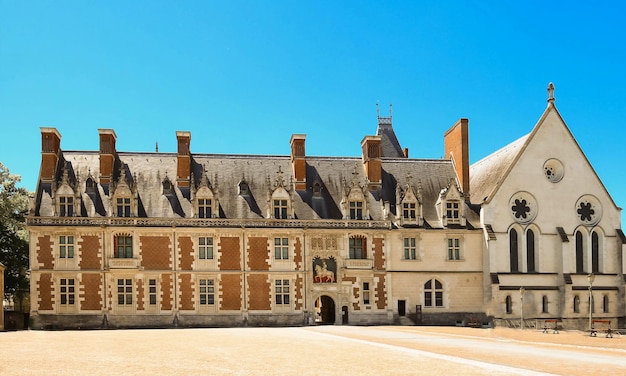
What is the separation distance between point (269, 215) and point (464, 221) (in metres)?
12.6

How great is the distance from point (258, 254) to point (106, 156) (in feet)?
37.7

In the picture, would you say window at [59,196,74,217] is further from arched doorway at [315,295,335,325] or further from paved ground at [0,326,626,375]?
arched doorway at [315,295,335,325]

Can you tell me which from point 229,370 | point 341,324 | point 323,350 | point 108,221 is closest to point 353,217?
point 341,324

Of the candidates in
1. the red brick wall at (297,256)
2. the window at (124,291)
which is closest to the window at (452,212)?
the red brick wall at (297,256)

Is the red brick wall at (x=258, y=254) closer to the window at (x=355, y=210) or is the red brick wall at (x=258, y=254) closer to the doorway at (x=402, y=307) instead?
the window at (x=355, y=210)

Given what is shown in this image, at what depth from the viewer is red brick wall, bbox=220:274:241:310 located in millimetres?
39906

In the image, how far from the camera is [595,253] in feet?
142

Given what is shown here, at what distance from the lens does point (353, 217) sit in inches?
1655

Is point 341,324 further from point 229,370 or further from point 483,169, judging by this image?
point 229,370

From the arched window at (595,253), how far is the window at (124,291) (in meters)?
29.3

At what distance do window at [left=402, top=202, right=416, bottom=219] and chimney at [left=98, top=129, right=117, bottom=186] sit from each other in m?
18.7

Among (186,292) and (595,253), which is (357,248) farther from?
(595,253)

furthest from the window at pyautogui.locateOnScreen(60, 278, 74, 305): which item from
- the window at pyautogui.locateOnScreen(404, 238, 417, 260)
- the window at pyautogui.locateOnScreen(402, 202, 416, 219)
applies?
the window at pyautogui.locateOnScreen(402, 202, 416, 219)

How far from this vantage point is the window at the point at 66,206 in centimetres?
3947
